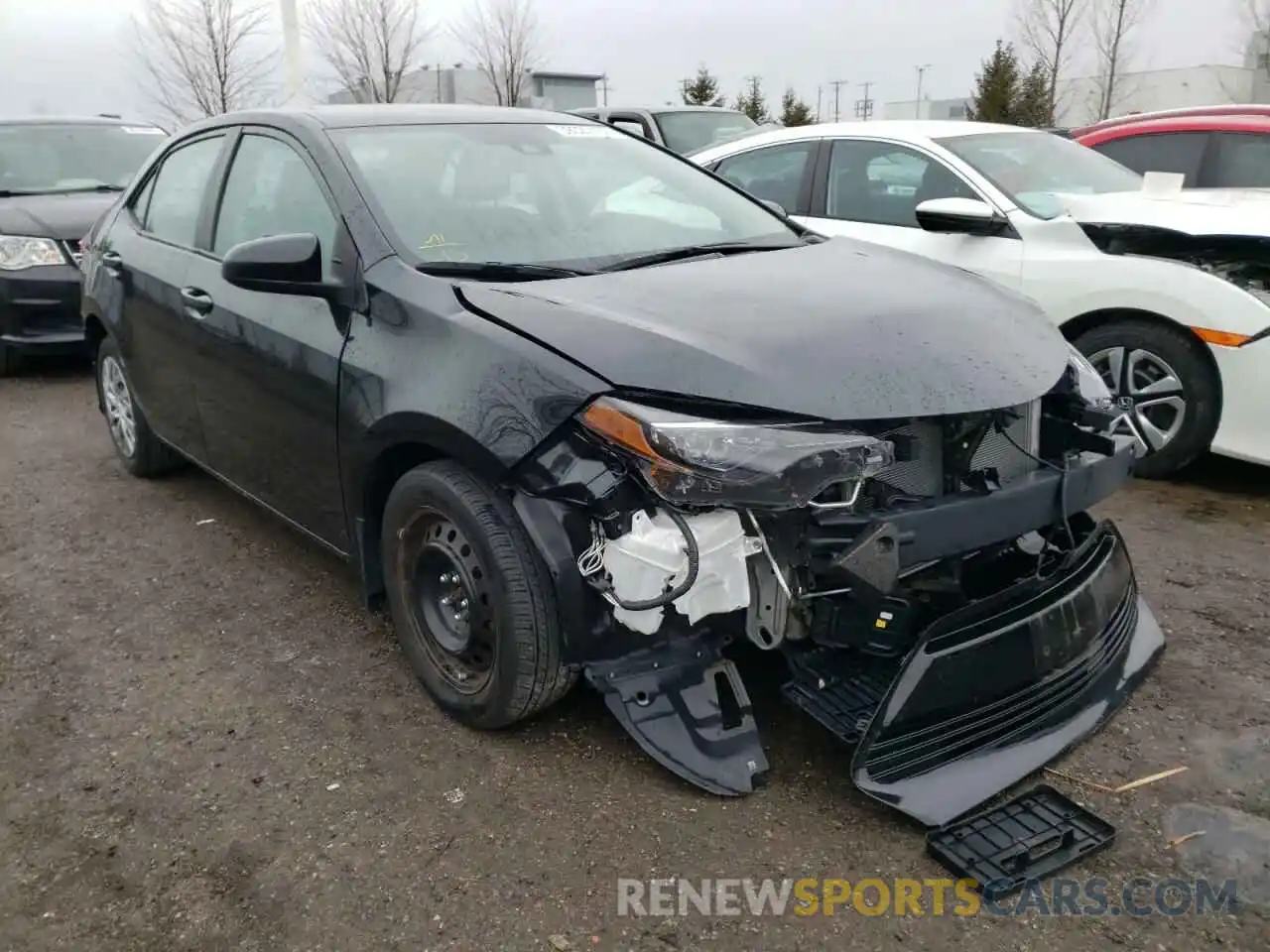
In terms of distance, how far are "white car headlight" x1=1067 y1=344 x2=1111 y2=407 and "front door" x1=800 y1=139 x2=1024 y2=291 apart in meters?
2.03

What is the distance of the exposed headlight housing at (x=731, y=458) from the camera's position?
2301 millimetres

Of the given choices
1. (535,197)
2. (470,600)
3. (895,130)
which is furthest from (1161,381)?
(470,600)

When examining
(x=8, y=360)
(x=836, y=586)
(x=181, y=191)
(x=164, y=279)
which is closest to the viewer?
(x=836, y=586)

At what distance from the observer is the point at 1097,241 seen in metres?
4.90

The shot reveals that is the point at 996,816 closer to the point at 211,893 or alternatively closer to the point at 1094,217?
the point at 211,893

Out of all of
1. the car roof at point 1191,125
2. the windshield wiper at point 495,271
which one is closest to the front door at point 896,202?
the car roof at point 1191,125

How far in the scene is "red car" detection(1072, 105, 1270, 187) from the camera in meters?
6.25

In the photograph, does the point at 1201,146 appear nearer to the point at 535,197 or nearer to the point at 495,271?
the point at 535,197

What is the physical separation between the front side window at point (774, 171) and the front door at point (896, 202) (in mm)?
144

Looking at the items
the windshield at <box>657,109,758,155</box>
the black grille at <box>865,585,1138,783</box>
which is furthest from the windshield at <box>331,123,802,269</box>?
the windshield at <box>657,109,758,155</box>

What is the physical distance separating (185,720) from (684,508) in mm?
1669

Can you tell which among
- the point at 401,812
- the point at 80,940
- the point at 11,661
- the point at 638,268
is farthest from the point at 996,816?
the point at 11,661

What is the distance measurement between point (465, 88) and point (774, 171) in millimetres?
30149

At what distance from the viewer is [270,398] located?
11.3 ft
